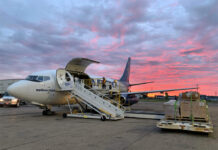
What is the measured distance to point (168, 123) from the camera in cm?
805

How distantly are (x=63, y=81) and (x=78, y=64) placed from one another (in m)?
1.89

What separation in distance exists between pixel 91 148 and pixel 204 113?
595 cm

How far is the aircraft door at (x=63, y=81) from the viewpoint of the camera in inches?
543

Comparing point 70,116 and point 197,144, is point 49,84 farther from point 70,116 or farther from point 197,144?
point 197,144

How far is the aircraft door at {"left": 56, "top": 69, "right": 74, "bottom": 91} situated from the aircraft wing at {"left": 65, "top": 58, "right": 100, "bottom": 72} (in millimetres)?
520

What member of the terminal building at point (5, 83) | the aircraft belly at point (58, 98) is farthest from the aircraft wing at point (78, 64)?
the terminal building at point (5, 83)

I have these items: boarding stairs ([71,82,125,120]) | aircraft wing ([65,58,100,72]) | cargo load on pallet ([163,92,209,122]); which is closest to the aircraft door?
boarding stairs ([71,82,125,120])

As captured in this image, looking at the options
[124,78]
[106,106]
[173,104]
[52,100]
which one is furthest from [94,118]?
[124,78]

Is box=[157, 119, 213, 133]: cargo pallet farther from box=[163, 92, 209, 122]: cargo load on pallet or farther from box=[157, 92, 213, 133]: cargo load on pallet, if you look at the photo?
box=[163, 92, 209, 122]: cargo load on pallet

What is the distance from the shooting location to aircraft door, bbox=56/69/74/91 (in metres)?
13.8

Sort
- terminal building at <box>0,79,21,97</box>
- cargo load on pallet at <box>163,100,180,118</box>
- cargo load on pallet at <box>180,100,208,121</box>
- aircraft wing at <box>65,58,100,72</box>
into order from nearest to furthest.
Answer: cargo load on pallet at <box>180,100,208,121</box>, cargo load on pallet at <box>163,100,180,118</box>, aircraft wing at <box>65,58,100,72</box>, terminal building at <box>0,79,21,97</box>

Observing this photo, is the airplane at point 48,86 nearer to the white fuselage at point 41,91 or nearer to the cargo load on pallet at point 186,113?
the white fuselage at point 41,91

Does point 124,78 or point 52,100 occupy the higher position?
point 124,78

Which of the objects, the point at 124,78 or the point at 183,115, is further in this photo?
the point at 124,78
